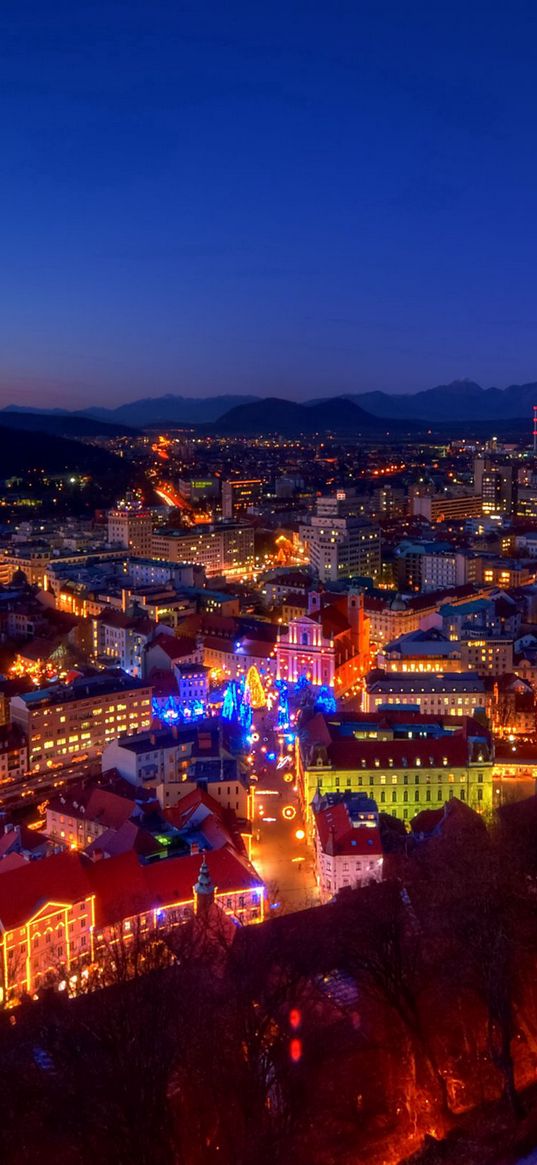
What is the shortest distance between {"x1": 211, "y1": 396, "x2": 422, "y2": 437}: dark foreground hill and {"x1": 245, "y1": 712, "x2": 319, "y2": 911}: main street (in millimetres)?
108778

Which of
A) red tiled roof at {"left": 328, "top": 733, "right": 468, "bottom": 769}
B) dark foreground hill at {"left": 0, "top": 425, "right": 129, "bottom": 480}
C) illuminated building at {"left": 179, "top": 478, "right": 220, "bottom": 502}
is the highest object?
dark foreground hill at {"left": 0, "top": 425, "right": 129, "bottom": 480}

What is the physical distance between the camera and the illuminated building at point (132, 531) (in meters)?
32.5

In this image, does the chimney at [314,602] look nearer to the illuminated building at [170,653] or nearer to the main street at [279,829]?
the illuminated building at [170,653]

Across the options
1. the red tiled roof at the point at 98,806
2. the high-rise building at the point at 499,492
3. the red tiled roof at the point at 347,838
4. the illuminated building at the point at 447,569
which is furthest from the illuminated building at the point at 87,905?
the high-rise building at the point at 499,492

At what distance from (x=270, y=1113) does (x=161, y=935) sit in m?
1.92

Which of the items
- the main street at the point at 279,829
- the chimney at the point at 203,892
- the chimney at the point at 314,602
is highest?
the chimney at the point at 314,602

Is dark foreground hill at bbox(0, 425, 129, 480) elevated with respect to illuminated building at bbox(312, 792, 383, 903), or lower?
elevated

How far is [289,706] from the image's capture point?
17062 mm

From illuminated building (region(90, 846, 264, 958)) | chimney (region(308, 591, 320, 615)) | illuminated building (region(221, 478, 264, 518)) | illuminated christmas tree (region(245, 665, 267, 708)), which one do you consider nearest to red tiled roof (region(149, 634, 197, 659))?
illuminated christmas tree (region(245, 665, 267, 708))

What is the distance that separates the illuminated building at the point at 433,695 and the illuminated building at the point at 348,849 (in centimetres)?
538

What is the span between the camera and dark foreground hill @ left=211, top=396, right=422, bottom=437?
415 feet

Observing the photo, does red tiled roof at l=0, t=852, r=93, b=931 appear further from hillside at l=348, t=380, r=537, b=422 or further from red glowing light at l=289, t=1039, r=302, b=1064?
hillside at l=348, t=380, r=537, b=422

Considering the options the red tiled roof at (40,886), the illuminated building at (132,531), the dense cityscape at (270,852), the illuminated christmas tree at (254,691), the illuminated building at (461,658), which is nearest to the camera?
the dense cityscape at (270,852)

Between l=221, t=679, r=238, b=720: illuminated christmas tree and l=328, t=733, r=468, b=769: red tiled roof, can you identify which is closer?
l=328, t=733, r=468, b=769: red tiled roof
